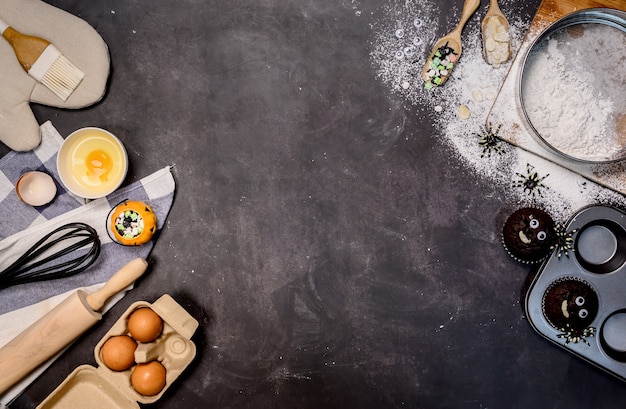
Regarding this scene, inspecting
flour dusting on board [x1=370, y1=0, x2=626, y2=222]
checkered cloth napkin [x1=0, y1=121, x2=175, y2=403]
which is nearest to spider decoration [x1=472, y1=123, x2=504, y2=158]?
flour dusting on board [x1=370, y1=0, x2=626, y2=222]

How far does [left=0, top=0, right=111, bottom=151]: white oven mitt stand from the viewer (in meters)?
1.32

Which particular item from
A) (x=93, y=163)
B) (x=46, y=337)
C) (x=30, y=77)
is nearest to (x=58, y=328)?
(x=46, y=337)

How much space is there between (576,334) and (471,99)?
0.67 m

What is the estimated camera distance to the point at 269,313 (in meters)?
1.36

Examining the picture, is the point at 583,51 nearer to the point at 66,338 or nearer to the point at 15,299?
the point at 66,338

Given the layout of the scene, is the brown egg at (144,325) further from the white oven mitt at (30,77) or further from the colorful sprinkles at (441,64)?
the colorful sprinkles at (441,64)

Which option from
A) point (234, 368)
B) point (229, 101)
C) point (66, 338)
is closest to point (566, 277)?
point (234, 368)

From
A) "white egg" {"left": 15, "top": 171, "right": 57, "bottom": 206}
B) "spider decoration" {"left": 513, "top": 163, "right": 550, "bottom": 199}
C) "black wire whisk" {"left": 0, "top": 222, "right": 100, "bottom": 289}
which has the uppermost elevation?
"spider decoration" {"left": 513, "top": 163, "right": 550, "bottom": 199}

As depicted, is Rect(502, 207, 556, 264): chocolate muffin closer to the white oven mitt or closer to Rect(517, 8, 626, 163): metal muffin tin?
Rect(517, 8, 626, 163): metal muffin tin

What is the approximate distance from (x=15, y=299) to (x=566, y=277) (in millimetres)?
1448

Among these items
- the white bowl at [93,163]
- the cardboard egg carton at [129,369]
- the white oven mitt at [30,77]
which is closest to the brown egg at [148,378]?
the cardboard egg carton at [129,369]

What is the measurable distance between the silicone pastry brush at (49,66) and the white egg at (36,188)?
0.71 ft

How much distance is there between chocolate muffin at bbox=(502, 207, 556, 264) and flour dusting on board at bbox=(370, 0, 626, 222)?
87 millimetres

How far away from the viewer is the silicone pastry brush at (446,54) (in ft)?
4.41
